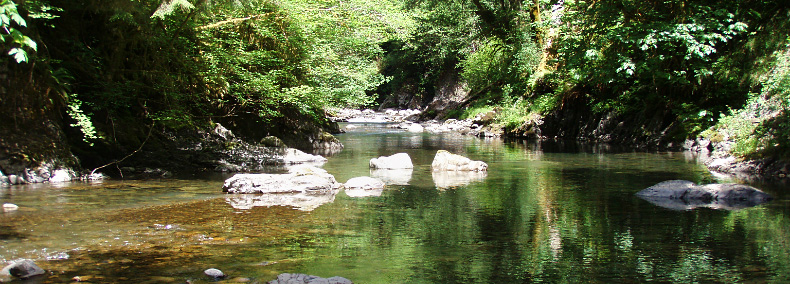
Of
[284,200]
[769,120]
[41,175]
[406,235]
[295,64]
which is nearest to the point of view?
[406,235]

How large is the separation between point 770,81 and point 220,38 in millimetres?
13719

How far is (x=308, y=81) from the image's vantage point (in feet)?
60.8

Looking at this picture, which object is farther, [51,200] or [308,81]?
[308,81]

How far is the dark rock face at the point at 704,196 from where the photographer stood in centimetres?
912

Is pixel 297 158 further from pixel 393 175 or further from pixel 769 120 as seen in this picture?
pixel 769 120

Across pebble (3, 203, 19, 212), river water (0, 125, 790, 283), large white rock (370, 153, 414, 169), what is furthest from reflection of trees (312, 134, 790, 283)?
pebble (3, 203, 19, 212)

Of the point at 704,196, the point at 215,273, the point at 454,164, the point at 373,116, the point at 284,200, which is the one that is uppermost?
the point at 373,116

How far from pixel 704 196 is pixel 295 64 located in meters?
12.3

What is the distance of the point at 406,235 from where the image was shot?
7.15m

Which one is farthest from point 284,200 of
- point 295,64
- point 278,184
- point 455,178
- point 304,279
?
point 295,64

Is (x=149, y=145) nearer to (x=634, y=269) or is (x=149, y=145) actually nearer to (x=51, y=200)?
(x=51, y=200)

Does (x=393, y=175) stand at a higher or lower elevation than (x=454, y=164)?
lower

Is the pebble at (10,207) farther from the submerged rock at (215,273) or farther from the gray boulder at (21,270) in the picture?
the submerged rock at (215,273)

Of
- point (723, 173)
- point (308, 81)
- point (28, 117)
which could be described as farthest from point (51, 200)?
point (723, 173)
